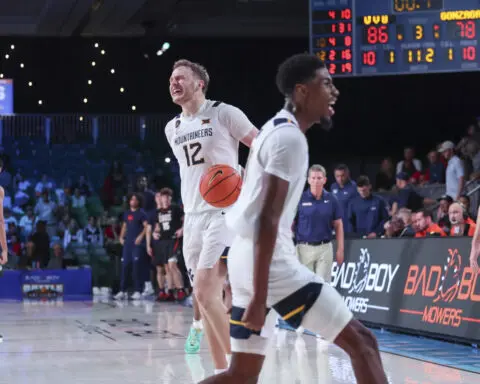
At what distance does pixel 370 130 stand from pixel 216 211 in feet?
72.4

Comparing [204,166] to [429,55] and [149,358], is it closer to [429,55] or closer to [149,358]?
[149,358]

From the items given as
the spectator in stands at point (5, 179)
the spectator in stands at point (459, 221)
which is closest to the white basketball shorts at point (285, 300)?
the spectator in stands at point (459, 221)

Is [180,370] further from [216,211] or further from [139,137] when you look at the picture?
[139,137]

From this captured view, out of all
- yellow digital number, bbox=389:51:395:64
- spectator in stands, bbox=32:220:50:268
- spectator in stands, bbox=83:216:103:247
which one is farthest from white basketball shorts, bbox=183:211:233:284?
spectator in stands, bbox=83:216:103:247

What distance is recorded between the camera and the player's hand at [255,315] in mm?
3820

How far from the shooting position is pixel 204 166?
268 inches

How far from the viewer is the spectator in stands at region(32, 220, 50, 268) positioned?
894 inches

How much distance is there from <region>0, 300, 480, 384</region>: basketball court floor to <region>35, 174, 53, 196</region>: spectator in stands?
1282 centimetres

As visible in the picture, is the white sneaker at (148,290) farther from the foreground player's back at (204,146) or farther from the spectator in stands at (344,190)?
the foreground player's back at (204,146)

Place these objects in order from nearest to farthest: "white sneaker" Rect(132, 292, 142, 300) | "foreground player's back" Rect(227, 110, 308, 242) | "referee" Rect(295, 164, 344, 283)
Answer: "foreground player's back" Rect(227, 110, 308, 242) → "referee" Rect(295, 164, 344, 283) → "white sneaker" Rect(132, 292, 142, 300)

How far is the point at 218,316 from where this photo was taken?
6.45 m

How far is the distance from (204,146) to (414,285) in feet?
15.0

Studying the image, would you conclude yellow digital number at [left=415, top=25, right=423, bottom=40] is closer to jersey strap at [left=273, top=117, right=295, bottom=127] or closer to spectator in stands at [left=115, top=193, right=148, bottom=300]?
spectator in stands at [left=115, top=193, right=148, bottom=300]

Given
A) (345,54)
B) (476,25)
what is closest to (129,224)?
(345,54)
